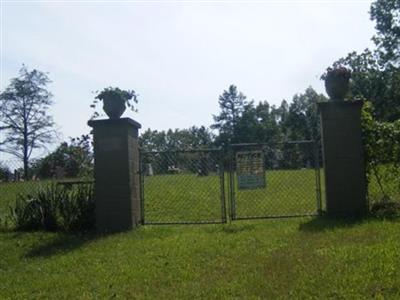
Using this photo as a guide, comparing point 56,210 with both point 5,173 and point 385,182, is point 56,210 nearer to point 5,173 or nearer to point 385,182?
point 385,182

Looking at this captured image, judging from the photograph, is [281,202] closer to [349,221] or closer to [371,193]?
[371,193]

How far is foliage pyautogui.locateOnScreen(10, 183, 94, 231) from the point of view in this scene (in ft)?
34.0

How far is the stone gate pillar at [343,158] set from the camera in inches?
388

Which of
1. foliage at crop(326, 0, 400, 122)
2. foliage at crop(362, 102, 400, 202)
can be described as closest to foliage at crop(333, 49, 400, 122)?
foliage at crop(326, 0, 400, 122)

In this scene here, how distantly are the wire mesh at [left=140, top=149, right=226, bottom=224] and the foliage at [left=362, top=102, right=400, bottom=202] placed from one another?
260 cm

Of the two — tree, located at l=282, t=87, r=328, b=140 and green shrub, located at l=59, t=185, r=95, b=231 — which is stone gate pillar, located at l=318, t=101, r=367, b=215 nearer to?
green shrub, located at l=59, t=185, r=95, b=231

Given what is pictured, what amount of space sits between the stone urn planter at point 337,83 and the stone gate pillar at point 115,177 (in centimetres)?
356

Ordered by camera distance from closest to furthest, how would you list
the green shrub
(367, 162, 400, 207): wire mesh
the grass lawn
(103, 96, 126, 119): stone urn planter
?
the grass lawn → (367, 162, 400, 207): wire mesh → the green shrub → (103, 96, 126, 119): stone urn planter

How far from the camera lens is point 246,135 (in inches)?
3816

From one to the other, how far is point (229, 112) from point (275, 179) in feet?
302

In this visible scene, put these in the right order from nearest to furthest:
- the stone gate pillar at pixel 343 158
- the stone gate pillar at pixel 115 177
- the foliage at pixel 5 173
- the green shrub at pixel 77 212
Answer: the stone gate pillar at pixel 343 158
the stone gate pillar at pixel 115 177
the green shrub at pixel 77 212
the foliage at pixel 5 173

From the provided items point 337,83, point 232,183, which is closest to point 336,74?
point 337,83

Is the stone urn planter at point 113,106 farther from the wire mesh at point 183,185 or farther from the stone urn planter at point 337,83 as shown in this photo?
the stone urn planter at point 337,83

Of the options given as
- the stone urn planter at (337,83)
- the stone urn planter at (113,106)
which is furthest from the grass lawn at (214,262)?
the stone urn planter at (337,83)
